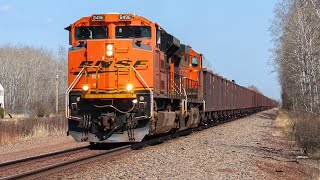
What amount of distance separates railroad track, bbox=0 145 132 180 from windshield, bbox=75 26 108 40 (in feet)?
11.0

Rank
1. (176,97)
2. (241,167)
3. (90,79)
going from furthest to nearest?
1. (176,97)
2. (90,79)
3. (241,167)

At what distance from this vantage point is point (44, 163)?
10.2 metres

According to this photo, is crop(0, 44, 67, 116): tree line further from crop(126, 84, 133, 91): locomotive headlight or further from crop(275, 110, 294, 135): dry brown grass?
crop(126, 84, 133, 91): locomotive headlight

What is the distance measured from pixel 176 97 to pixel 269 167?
222 inches

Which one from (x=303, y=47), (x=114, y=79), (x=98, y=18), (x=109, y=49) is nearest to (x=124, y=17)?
(x=98, y=18)

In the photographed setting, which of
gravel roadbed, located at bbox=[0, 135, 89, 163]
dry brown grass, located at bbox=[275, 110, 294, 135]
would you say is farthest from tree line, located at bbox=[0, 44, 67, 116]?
gravel roadbed, located at bbox=[0, 135, 89, 163]

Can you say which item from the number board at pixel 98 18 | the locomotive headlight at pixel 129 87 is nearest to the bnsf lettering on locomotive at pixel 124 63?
the locomotive headlight at pixel 129 87

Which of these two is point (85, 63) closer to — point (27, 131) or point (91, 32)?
point (91, 32)

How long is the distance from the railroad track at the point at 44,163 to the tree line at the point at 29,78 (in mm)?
67582

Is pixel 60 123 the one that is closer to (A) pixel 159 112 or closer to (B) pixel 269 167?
(A) pixel 159 112

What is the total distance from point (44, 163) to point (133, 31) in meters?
4.73

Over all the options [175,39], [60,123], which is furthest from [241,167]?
[60,123]

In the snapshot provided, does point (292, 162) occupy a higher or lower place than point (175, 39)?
lower

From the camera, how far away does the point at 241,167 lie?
9.67 m
